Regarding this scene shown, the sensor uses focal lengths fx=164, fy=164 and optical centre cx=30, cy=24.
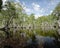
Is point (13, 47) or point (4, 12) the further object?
point (4, 12)

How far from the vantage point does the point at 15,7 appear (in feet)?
214

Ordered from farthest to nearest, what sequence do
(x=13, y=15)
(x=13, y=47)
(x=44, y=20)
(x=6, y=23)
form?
(x=44, y=20), (x=6, y=23), (x=13, y=15), (x=13, y=47)

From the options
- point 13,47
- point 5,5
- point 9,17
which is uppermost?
point 5,5

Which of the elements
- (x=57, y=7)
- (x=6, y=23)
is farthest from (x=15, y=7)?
(x=57, y=7)

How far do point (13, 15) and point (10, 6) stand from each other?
12.2ft

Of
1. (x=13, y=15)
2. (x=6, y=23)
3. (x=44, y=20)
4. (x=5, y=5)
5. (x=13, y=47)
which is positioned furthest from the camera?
(x=44, y=20)

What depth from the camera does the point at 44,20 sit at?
126938 millimetres

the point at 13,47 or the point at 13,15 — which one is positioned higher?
the point at 13,15

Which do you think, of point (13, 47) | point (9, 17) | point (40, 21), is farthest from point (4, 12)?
point (40, 21)

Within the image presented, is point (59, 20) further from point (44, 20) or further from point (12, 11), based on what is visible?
point (12, 11)

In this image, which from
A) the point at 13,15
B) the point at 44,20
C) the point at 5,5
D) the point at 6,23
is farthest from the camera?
the point at 44,20

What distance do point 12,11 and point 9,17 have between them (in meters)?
3.18

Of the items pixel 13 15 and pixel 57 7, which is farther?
pixel 57 7

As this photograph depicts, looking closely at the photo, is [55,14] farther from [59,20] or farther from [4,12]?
[4,12]
